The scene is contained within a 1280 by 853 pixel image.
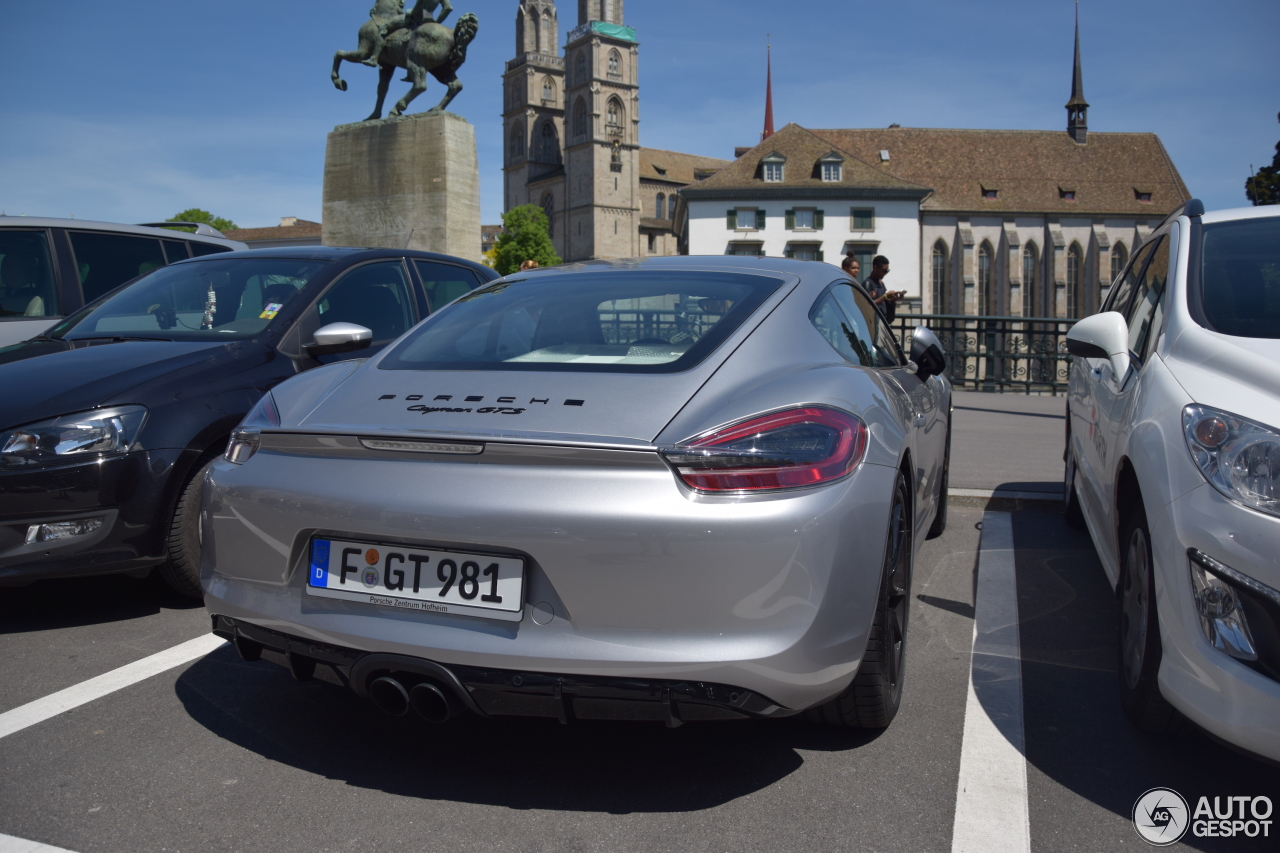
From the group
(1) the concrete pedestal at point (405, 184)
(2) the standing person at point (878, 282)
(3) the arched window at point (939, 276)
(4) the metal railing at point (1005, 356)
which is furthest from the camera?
Answer: (3) the arched window at point (939, 276)

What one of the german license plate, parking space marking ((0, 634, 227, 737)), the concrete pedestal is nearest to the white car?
the german license plate

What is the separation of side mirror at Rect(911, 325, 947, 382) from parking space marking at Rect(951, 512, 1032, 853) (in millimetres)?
1015

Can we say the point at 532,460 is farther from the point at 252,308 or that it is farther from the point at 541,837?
the point at 252,308

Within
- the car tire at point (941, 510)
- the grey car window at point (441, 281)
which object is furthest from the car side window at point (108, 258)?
the car tire at point (941, 510)

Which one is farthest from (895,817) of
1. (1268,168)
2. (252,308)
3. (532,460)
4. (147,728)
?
(1268,168)

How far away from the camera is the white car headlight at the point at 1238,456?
2240 mm

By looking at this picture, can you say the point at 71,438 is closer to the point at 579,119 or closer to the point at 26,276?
the point at 26,276

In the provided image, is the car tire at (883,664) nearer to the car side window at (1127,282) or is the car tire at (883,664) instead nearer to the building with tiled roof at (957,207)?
the car side window at (1127,282)

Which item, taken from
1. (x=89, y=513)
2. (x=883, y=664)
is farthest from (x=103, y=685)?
(x=883, y=664)

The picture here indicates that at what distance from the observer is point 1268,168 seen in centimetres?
3734

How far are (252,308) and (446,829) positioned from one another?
11.0 feet

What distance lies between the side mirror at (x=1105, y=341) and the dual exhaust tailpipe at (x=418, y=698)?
244 centimetres

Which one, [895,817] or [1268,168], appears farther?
[1268,168]

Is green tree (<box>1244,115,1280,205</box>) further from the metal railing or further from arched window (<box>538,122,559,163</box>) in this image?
→ arched window (<box>538,122,559,163</box>)
